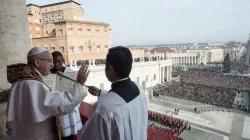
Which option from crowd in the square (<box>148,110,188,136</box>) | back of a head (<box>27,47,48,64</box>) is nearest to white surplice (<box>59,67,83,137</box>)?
back of a head (<box>27,47,48,64</box>)

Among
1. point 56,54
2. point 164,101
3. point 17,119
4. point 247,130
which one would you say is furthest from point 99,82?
point 17,119

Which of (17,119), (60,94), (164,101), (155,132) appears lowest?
(164,101)

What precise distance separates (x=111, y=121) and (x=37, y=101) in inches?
35.3

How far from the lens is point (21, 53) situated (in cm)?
759

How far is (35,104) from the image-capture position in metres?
1.93

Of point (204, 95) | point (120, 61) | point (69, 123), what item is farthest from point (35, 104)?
point (204, 95)

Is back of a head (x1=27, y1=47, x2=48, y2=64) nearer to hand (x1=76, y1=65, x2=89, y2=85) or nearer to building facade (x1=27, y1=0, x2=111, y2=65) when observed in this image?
hand (x1=76, y1=65, x2=89, y2=85)

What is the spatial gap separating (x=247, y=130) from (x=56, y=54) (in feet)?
59.3

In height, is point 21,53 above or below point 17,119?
above

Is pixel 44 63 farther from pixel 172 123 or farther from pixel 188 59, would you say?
Result: pixel 188 59

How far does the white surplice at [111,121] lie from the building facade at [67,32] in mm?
24439

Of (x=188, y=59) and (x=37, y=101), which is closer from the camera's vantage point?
(x=37, y=101)

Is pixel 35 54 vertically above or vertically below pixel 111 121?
above

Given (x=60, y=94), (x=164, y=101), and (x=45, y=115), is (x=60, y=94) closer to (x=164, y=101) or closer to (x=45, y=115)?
(x=45, y=115)
